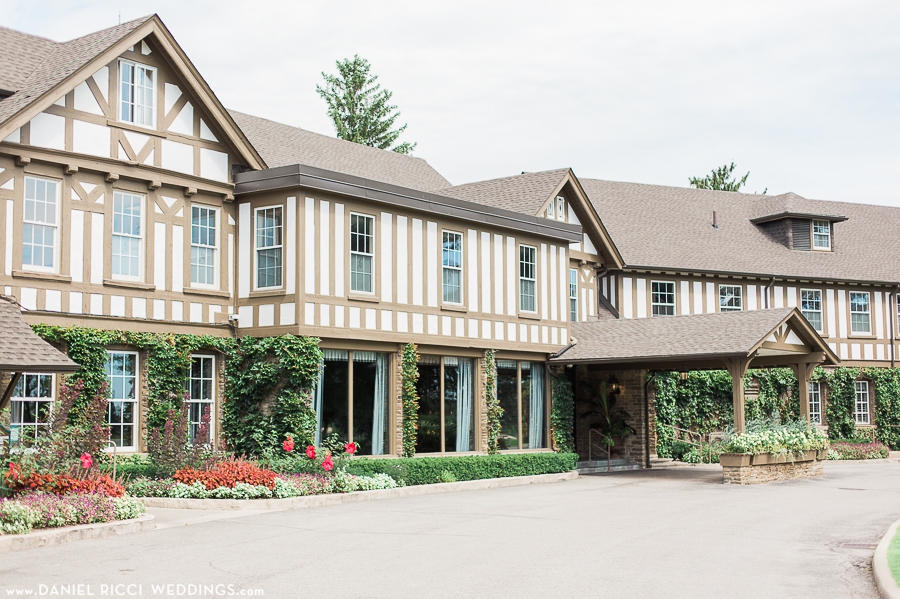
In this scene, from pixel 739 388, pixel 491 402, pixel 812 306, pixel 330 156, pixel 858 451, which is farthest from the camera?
pixel 812 306

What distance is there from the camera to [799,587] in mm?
10188

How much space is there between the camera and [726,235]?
123 ft

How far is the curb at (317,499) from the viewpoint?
54.6ft

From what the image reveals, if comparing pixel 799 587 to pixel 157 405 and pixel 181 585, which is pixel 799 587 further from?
pixel 157 405

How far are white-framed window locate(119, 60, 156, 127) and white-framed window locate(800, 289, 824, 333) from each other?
25.2m

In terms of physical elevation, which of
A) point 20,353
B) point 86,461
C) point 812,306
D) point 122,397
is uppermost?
point 812,306

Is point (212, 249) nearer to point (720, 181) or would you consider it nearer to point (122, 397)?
point (122, 397)

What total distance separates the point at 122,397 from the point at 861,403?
1090 inches

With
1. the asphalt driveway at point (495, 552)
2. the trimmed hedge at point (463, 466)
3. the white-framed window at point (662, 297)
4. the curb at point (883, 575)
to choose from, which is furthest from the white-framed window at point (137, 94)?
the white-framed window at point (662, 297)

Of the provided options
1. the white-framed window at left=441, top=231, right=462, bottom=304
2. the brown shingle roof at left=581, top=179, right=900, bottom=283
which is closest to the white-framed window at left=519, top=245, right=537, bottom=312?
the white-framed window at left=441, top=231, right=462, bottom=304

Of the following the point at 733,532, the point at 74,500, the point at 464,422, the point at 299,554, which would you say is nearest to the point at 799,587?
the point at 733,532

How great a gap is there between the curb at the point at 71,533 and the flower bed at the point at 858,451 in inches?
1021

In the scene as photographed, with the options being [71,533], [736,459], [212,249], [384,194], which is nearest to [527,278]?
[384,194]

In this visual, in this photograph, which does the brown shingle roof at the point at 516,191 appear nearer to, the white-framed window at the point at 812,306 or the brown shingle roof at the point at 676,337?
the brown shingle roof at the point at 676,337
